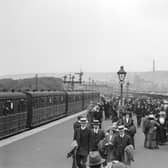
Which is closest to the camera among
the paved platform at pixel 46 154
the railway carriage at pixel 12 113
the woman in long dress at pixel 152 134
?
the paved platform at pixel 46 154

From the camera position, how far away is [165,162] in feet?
43.2

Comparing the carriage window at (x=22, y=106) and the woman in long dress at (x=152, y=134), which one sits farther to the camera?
the carriage window at (x=22, y=106)

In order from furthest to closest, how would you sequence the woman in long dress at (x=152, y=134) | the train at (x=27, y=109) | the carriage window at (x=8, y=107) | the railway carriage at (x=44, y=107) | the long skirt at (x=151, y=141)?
the railway carriage at (x=44, y=107) < the train at (x=27, y=109) < the carriage window at (x=8, y=107) < the long skirt at (x=151, y=141) < the woman in long dress at (x=152, y=134)

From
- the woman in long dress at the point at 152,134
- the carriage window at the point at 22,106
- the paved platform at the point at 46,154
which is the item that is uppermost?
the carriage window at the point at 22,106

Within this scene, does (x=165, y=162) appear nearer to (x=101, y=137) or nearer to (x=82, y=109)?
(x=101, y=137)

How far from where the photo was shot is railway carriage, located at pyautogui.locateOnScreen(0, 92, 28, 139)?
752 inches

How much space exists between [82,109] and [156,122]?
36.0m

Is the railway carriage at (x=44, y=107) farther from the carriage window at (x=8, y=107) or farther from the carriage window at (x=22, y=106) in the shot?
the carriage window at (x=8, y=107)

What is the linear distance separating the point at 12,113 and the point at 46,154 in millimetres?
6306

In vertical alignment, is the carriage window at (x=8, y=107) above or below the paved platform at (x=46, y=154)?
above

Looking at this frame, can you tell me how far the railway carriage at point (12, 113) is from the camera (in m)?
19.1

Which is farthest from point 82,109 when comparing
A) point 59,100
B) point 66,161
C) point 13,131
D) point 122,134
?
point 122,134

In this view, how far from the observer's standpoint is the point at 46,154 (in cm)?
1465

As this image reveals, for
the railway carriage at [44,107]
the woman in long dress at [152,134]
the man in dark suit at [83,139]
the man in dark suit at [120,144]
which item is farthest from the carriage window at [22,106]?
the man in dark suit at [120,144]
